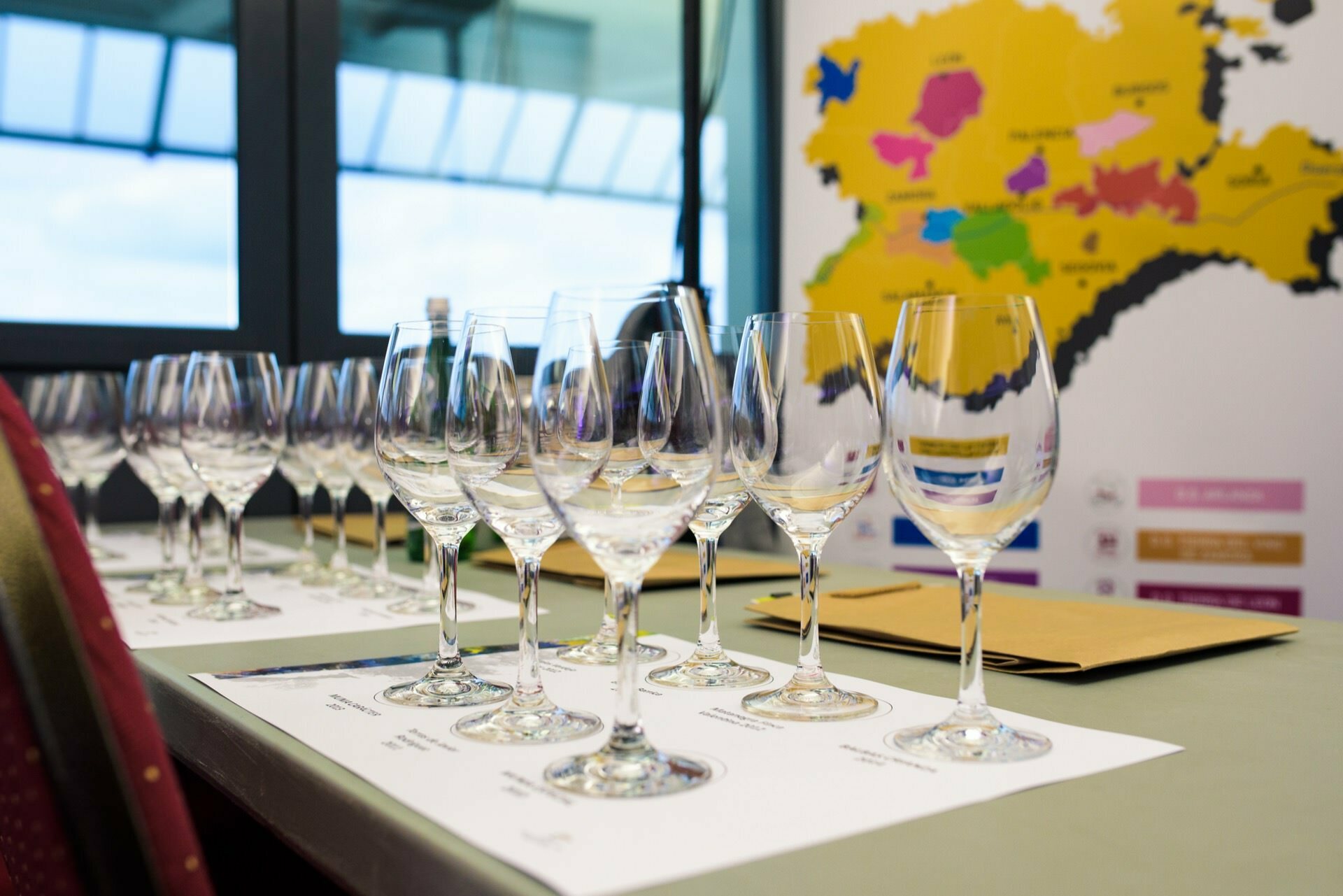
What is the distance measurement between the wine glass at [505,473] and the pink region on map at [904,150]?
260cm

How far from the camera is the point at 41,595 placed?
17.4 inches

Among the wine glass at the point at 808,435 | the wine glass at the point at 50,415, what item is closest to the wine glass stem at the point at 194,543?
the wine glass at the point at 50,415

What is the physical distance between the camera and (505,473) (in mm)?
727

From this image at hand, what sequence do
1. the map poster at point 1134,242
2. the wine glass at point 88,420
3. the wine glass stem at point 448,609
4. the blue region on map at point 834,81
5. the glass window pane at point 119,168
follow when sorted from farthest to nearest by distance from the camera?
the blue region on map at point 834,81
the map poster at point 1134,242
the glass window pane at point 119,168
the wine glass at point 88,420
the wine glass stem at point 448,609

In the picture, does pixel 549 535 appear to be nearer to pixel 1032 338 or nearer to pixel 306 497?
pixel 1032 338

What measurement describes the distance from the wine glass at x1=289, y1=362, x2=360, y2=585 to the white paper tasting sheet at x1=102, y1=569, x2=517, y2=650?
106mm

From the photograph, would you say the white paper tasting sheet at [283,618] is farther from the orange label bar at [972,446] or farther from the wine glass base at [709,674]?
the orange label bar at [972,446]

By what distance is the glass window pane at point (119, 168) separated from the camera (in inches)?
93.2

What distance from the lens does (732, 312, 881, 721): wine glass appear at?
2.46 feet

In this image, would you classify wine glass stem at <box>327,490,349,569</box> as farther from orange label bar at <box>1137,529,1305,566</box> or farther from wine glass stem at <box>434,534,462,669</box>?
orange label bar at <box>1137,529,1305,566</box>

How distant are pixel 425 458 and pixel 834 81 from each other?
9.13 feet

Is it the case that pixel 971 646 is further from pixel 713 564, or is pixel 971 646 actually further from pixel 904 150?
pixel 904 150

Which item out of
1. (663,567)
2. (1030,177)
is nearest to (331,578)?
(663,567)

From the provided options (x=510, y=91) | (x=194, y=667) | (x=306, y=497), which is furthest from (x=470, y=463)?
(x=510, y=91)
